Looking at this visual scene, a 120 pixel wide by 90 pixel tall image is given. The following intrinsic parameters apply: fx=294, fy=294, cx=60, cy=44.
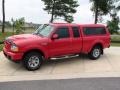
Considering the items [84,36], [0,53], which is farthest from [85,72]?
[0,53]

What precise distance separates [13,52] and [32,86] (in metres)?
2.63

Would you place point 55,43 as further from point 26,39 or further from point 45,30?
point 26,39

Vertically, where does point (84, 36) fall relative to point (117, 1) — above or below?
below

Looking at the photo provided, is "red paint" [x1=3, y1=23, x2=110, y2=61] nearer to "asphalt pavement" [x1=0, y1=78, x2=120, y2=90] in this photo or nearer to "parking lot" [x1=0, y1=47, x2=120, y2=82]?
"parking lot" [x1=0, y1=47, x2=120, y2=82]

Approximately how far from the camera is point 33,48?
38.5ft

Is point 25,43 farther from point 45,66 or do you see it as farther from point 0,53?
point 0,53

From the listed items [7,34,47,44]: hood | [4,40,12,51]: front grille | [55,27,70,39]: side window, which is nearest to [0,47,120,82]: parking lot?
[4,40,12,51]: front grille

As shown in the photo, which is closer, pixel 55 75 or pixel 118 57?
pixel 55 75

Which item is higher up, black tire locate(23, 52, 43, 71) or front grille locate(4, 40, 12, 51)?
front grille locate(4, 40, 12, 51)

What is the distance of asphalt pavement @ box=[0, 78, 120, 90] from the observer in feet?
30.1

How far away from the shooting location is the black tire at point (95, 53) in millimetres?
14095

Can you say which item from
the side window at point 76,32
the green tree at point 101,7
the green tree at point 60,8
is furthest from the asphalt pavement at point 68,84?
the green tree at point 60,8

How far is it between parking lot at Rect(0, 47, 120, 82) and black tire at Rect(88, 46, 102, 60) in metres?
0.21

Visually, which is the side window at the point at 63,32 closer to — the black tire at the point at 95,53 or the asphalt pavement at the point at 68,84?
the black tire at the point at 95,53
